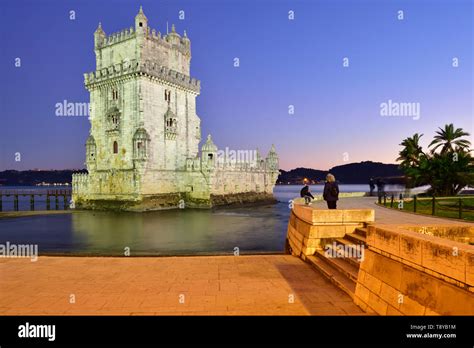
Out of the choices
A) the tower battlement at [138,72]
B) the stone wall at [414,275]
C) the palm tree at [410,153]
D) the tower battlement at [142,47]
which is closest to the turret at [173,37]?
the tower battlement at [142,47]

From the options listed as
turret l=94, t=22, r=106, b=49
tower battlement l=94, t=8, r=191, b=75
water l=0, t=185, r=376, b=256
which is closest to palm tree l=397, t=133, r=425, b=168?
water l=0, t=185, r=376, b=256

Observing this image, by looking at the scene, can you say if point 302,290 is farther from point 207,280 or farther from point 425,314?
point 425,314

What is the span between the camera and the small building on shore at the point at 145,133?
43.3m

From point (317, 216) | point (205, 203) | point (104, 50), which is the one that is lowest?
point (205, 203)

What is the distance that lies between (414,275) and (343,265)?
10.4ft

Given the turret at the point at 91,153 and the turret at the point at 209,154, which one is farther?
the turret at the point at 209,154

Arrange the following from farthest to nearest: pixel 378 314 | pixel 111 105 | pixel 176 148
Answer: pixel 176 148
pixel 111 105
pixel 378 314

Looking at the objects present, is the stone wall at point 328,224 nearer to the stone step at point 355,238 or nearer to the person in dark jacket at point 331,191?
the stone step at point 355,238

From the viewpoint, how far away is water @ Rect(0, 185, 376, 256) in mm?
23842

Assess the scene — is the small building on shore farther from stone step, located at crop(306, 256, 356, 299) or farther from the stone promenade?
stone step, located at crop(306, 256, 356, 299)
